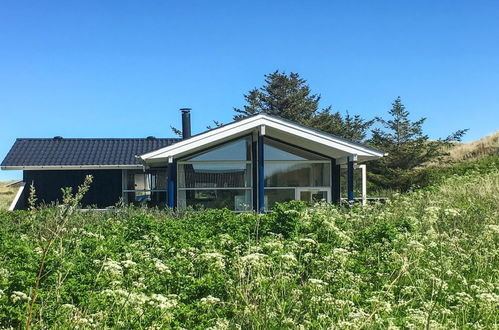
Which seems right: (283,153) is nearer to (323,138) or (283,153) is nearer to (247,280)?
(323,138)

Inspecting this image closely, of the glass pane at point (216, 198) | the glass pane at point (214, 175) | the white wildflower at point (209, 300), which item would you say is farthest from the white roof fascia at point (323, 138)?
the white wildflower at point (209, 300)

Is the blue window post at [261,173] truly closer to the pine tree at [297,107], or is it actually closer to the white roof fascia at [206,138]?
the white roof fascia at [206,138]

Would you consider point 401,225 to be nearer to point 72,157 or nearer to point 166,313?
point 166,313

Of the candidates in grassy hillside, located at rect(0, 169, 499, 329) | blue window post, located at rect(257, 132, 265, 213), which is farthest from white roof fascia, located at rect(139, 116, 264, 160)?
grassy hillside, located at rect(0, 169, 499, 329)

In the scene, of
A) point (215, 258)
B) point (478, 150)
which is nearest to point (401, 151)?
point (478, 150)

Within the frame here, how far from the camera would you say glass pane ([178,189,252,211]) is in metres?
18.3

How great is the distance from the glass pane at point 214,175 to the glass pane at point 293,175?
2.58 feet

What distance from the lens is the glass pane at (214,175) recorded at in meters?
18.3

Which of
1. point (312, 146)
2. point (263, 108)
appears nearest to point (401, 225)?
point (312, 146)

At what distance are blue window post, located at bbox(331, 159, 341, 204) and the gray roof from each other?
8.47 metres

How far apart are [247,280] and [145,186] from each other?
20.2 metres

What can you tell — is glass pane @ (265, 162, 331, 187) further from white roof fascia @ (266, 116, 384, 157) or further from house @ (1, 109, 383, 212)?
white roof fascia @ (266, 116, 384, 157)

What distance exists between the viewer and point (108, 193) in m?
23.6

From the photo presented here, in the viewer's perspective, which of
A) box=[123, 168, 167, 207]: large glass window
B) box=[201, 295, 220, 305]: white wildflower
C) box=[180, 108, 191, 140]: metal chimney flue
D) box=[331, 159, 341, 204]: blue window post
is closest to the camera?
box=[201, 295, 220, 305]: white wildflower
